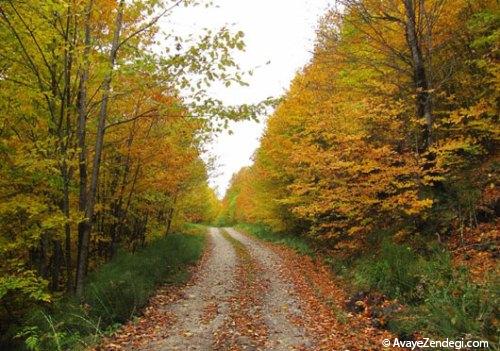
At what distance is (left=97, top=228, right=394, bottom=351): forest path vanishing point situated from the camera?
738cm

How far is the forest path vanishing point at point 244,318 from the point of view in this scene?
24.2 feet

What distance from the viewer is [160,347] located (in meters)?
7.20

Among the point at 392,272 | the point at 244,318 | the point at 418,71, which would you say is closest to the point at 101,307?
the point at 244,318

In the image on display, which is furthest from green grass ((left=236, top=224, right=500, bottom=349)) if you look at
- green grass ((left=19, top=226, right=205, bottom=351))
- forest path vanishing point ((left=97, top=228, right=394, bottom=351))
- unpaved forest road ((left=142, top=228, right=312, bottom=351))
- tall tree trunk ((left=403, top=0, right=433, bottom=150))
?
green grass ((left=19, top=226, right=205, bottom=351))

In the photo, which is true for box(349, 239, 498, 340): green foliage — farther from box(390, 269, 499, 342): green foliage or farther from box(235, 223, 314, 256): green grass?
box(235, 223, 314, 256): green grass

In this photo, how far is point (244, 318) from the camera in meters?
8.96

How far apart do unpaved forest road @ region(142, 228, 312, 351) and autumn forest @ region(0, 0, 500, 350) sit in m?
0.06

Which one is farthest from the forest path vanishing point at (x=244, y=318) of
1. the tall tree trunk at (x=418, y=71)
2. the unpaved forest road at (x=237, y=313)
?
the tall tree trunk at (x=418, y=71)

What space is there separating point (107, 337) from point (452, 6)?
14.0 meters

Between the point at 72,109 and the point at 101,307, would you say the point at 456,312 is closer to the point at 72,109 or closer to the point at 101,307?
the point at 101,307

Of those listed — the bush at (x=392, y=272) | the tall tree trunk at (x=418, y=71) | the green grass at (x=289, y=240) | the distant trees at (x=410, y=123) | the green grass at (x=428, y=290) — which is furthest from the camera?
the green grass at (x=289, y=240)

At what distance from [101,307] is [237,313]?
3171 millimetres

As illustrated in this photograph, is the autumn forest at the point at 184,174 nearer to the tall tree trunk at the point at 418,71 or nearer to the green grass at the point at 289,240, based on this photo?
the tall tree trunk at the point at 418,71

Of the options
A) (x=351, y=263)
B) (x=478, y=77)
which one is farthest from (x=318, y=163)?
(x=478, y=77)
